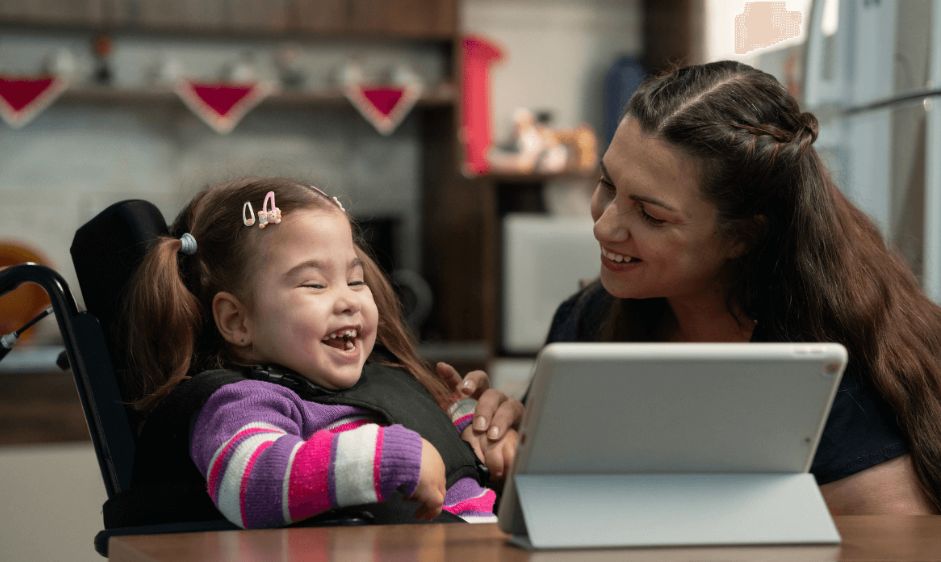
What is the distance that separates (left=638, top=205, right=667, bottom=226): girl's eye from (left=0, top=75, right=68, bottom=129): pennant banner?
3.11 m

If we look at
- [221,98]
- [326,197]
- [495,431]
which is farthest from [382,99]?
[495,431]

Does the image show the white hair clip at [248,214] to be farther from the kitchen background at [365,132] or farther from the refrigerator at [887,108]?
the kitchen background at [365,132]

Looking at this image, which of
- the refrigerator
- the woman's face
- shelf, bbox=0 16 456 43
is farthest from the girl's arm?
shelf, bbox=0 16 456 43

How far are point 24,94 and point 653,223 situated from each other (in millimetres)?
3201

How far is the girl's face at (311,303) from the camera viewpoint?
1409 millimetres

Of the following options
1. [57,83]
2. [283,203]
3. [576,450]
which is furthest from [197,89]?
[576,450]

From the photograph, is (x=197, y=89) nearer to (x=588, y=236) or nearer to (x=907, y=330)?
(x=588, y=236)

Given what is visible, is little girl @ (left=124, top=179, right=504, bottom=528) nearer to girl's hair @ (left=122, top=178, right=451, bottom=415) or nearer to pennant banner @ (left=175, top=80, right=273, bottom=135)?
girl's hair @ (left=122, top=178, right=451, bottom=415)

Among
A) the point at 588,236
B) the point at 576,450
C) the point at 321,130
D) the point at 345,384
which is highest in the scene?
the point at 576,450

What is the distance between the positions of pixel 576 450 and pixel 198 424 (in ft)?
1.63

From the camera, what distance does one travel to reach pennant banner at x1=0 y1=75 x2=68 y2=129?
416cm

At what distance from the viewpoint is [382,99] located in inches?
175

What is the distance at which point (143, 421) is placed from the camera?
146cm

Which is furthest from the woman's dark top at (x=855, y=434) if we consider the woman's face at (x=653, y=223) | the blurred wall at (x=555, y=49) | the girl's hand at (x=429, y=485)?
the blurred wall at (x=555, y=49)
